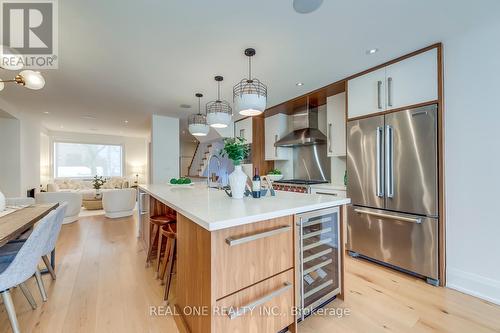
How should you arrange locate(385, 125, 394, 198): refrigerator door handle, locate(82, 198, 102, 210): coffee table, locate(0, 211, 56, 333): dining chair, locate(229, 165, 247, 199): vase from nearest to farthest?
1. locate(0, 211, 56, 333): dining chair
2. locate(229, 165, 247, 199): vase
3. locate(385, 125, 394, 198): refrigerator door handle
4. locate(82, 198, 102, 210): coffee table

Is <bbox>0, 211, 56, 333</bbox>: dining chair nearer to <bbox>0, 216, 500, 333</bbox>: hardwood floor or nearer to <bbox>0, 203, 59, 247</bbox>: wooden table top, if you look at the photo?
<bbox>0, 203, 59, 247</bbox>: wooden table top

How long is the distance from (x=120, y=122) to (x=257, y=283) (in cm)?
601

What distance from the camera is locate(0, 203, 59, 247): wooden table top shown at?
1.38m

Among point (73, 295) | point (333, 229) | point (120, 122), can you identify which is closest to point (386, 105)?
point (333, 229)

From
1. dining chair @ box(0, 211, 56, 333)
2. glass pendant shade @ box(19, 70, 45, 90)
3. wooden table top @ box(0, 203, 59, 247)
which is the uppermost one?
glass pendant shade @ box(19, 70, 45, 90)

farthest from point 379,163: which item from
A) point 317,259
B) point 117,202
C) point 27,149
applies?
point 27,149

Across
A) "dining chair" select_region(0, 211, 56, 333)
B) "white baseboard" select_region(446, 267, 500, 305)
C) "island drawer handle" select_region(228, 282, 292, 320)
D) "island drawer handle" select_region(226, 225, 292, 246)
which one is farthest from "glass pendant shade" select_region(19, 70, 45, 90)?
"white baseboard" select_region(446, 267, 500, 305)

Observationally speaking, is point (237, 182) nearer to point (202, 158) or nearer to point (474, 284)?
point (474, 284)

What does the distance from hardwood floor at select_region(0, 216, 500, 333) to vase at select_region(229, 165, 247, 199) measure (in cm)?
109

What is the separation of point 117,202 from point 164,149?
1635 millimetres

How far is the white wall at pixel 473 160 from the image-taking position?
73.1 inches

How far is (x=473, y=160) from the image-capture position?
77.2 inches

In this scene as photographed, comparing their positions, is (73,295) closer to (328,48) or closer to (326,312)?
(326,312)

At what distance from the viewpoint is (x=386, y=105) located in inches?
97.0
